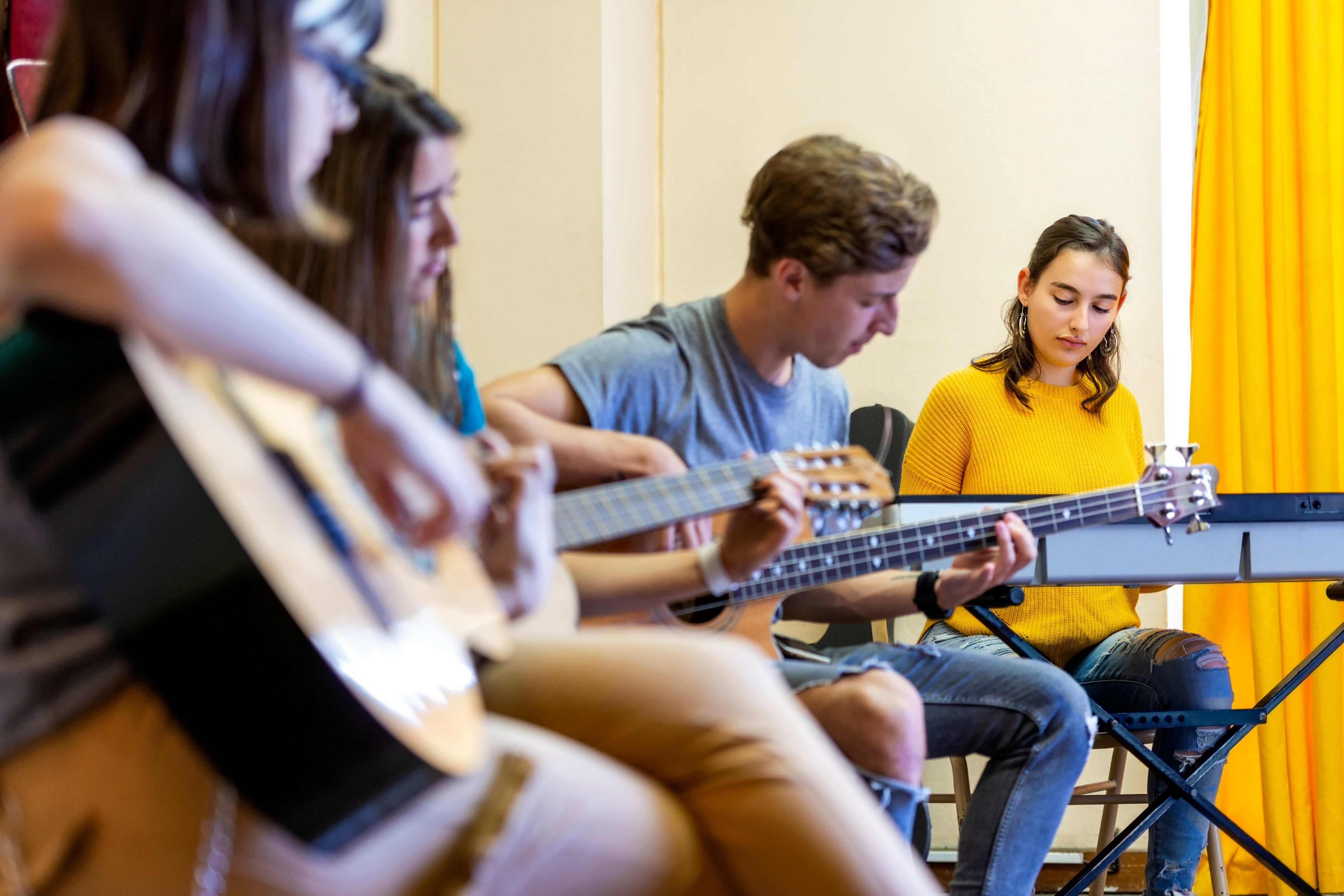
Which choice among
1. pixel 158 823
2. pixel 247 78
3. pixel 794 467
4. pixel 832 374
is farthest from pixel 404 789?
pixel 832 374

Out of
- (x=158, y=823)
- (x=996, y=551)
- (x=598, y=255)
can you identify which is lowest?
(x=996, y=551)

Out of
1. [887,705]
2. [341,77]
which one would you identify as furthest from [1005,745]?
[341,77]

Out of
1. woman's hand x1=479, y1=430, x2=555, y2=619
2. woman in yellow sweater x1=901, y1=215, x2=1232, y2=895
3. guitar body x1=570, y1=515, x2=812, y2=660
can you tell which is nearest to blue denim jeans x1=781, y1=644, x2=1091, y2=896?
guitar body x1=570, y1=515, x2=812, y2=660

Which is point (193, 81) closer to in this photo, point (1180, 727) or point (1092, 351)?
point (1180, 727)

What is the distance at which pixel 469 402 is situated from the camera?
1399 mm

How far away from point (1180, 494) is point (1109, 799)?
68 centimetres

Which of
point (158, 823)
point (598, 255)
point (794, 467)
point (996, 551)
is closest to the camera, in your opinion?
point (158, 823)

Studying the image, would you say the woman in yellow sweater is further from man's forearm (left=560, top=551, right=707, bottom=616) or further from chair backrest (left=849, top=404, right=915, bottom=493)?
man's forearm (left=560, top=551, right=707, bottom=616)

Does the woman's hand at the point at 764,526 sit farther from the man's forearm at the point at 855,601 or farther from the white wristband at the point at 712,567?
the man's forearm at the point at 855,601

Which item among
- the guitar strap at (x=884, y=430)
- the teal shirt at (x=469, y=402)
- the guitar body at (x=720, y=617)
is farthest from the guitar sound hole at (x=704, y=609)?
the guitar strap at (x=884, y=430)

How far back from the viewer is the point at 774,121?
9.14 ft

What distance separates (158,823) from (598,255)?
2021 millimetres

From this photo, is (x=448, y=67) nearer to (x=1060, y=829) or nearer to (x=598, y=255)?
(x=598, y=255)

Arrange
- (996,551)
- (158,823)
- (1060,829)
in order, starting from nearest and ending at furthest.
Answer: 1. (158,823)
2. (996,551)
3. (1060,829)
